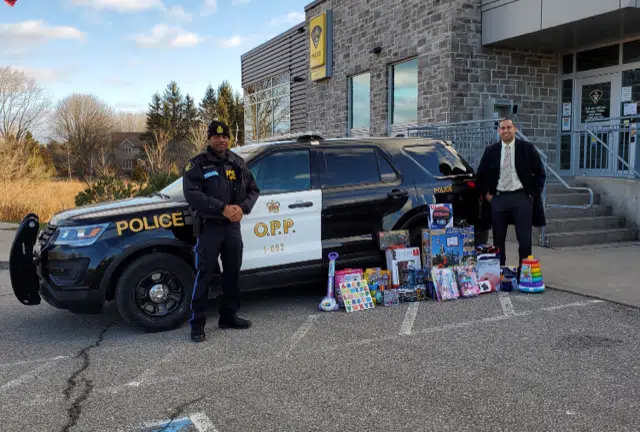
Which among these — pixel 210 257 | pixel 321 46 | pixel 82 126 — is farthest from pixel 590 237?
pixel 82 126

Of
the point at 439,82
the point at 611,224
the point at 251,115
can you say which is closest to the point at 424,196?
the point at 611,224

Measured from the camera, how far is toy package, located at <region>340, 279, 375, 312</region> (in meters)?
5.75

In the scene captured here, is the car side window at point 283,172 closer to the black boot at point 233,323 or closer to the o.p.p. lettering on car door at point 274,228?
the o.p.p. lettering on car door at point 274,228

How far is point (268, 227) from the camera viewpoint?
5613mm

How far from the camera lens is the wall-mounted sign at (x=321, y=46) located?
58.0ft

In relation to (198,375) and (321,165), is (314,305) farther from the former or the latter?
(198,375)

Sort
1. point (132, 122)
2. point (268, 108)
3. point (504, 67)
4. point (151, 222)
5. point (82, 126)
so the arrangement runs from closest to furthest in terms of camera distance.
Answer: point (151, 222)
point (504, 67)
point (268, 108)
point (82, 126)
point (132, 122)

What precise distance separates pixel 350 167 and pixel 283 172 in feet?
2.62

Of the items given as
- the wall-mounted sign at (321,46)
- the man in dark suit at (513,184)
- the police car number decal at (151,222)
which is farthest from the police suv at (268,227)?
the wall-mounted sign at (321,46)

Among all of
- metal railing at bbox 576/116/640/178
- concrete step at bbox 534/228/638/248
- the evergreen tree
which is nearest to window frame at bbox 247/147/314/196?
concrete step at bbox 534/228/638/248

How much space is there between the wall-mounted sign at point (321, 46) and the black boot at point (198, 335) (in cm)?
1420

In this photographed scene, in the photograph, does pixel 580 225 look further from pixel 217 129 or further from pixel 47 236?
pixel 47 236

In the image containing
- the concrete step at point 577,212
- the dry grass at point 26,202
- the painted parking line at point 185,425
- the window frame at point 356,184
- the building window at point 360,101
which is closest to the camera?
the painted parking line at point 185,425

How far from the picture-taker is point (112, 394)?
3.78 m
